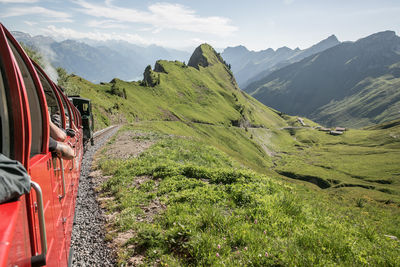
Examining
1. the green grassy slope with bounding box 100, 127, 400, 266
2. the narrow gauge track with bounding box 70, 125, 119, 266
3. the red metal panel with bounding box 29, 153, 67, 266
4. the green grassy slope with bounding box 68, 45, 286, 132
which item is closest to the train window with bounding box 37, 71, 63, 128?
the red metal panel with bounding box 29, 153, 67, 266

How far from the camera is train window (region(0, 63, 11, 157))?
327 centimetres

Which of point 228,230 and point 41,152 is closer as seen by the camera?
point 41,152

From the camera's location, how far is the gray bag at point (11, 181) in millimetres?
2496

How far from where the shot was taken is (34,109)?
193 inches

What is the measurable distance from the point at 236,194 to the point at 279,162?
111206mm

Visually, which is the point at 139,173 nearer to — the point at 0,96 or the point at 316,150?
the point at 0,96

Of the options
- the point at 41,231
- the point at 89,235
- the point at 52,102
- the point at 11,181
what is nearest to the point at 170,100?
the point at 52,102

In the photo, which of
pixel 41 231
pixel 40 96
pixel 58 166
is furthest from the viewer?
pixel 58 166

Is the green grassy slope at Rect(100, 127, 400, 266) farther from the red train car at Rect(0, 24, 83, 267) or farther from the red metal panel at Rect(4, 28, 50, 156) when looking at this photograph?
the red metal panel at Rect(4, 28, 50, 156)

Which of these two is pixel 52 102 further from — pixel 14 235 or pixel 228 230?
pixel 228 230

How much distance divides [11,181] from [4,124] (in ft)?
3.70

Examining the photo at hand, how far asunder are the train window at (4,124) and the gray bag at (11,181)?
757 millimetres

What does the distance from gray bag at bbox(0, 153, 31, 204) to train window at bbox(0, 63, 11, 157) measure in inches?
29.8

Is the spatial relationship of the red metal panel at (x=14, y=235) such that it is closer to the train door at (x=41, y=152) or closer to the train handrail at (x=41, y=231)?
the train handrail at (x=41, y=231)
